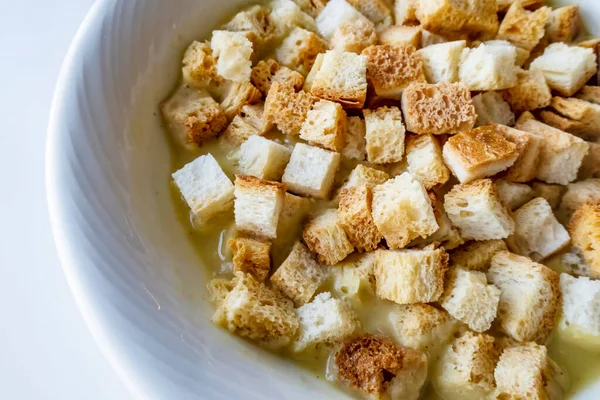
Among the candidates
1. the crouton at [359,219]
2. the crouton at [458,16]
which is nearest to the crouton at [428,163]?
the crouton at [359,219]

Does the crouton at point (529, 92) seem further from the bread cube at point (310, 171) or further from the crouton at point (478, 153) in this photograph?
the bread cube at point (310, 171)

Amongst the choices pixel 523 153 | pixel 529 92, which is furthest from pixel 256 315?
pixel 529 92

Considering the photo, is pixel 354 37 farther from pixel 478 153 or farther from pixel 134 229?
pixel 134 229

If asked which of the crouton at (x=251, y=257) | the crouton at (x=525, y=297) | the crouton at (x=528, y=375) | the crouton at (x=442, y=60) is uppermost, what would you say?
the crouton at (x=442, y=60)

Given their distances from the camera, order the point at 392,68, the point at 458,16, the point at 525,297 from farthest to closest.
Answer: the point at 458,16 < the point at 392,68 < the point at 525,297

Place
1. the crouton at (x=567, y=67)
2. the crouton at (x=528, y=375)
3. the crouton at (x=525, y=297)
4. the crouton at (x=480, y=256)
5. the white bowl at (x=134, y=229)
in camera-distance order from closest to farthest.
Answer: the white bowl at (x=134, y=229) → the crouton at (x=528, y=375) → the crouton at (x=525, y=297) → the crouton at (x=480, y=256) → the crouton at (x=567, y=67)

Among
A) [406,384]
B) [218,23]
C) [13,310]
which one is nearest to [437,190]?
[406,384]

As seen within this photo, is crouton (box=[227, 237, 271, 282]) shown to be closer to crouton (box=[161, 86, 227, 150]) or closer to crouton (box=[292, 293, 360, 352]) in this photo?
crouton (box=[292, 293, 360, 352])

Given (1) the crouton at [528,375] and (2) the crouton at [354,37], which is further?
(2) the crouton at [354,37]
